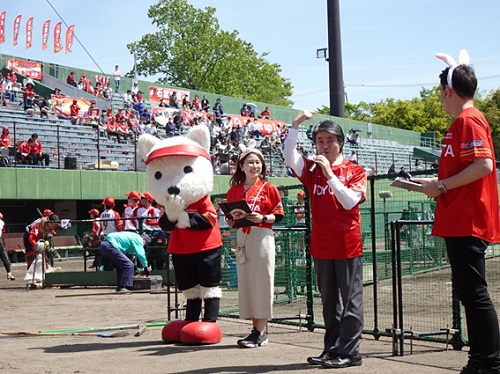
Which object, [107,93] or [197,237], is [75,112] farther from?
[197,237]

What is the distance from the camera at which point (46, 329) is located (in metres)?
9.54

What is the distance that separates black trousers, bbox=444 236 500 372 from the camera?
15.9ft

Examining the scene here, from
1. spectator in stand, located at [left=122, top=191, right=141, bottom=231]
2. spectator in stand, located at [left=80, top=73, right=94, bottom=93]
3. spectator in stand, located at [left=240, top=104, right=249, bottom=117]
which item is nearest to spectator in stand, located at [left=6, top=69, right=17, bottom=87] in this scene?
spectator in stand, located at [left=80, top=73, right=94, bottom=93]

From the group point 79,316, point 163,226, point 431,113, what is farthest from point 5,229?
point 431,113

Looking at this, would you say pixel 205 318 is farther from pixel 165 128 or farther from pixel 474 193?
pixel 165 128

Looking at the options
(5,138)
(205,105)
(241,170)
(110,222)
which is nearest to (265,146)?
(205,105)

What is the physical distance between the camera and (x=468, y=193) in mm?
4980

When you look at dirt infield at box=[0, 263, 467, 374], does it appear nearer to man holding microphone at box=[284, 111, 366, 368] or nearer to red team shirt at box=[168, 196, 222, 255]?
man holding microphone at box=[284, 111, 366, 368]

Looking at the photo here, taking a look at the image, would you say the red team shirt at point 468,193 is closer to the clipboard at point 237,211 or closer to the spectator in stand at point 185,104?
the clipboard at point 237,211

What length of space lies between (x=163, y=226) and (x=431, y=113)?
254 feet

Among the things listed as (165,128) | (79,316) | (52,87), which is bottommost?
(79,316)

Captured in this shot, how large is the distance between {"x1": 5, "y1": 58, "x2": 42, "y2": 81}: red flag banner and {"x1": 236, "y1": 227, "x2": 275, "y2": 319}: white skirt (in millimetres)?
29986

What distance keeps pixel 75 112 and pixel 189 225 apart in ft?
76.4

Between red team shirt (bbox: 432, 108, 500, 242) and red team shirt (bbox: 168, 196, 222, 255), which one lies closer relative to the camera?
red team shirt (bbox: 432, 108, 500, 242)
